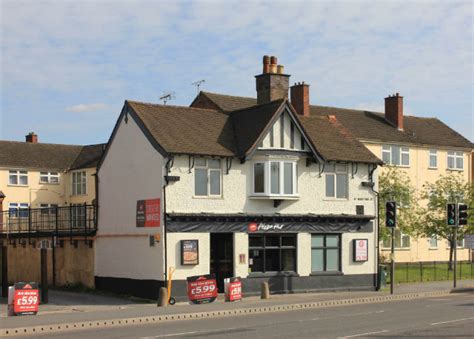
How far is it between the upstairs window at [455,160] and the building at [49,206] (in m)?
27.8

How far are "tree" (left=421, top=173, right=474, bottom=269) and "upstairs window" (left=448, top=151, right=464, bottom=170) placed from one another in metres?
4.09

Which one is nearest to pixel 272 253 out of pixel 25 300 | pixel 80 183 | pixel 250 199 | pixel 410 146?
pixel 250 199

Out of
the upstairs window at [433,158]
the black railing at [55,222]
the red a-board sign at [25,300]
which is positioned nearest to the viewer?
the red a-board sign at [25,300]

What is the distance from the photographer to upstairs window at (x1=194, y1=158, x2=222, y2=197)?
3331 cm

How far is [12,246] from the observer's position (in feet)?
144

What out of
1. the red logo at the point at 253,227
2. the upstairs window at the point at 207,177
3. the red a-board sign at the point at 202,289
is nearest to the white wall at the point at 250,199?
the upstairs window at the point at 207,177

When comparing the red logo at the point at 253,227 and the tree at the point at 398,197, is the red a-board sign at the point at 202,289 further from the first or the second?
the tree at the point at 398,197

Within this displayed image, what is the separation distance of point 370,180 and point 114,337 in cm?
2118

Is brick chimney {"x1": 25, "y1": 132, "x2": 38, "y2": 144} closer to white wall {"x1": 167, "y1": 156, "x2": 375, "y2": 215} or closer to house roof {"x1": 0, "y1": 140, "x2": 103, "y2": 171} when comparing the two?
house roof {"x1": 0, "y1": 140, "x2": 103, "y2": 171}

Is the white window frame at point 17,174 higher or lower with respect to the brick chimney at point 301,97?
lower

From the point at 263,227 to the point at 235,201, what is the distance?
1777 millimetres

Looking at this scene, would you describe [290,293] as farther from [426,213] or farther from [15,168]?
[15,168]

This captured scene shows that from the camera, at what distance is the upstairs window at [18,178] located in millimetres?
60969

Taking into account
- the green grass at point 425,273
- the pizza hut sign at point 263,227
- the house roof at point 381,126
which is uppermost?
the house roof at point 381,126
